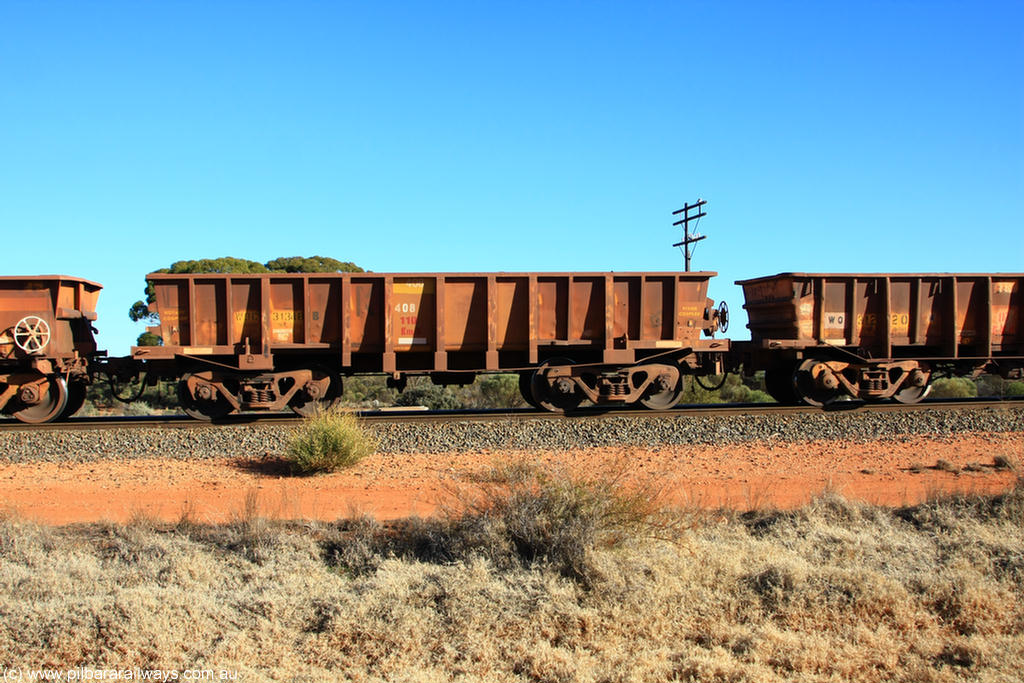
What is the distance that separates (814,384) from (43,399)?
14444mm

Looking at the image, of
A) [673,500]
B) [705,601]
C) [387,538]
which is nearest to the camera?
[705,601]

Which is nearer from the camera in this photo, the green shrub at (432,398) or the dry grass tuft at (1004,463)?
the dry grass tuft at (1004,463)

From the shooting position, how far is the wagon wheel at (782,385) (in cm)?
1523

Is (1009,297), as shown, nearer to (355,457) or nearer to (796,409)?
(796,409)

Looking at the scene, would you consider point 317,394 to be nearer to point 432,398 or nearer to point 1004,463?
point 432,398

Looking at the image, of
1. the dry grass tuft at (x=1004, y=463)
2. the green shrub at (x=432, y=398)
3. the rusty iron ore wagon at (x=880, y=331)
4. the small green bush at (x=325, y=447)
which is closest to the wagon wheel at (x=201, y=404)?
the small green bush at (x=325, y=447)

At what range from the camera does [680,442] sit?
468 inches

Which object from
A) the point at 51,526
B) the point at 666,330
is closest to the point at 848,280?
the point at 666,330

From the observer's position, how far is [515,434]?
39.5 feet

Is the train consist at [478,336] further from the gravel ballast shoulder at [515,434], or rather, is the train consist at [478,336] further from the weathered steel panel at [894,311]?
the gravel ballast shoulder at [515,434]

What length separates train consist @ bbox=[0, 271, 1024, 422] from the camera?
13188mm

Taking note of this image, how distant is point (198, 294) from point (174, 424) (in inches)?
94.5

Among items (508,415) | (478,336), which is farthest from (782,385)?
(478,336)

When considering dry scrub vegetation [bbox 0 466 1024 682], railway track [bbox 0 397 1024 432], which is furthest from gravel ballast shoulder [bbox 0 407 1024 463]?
dry scrub vegetation [bbox 0 466 1024 682]
